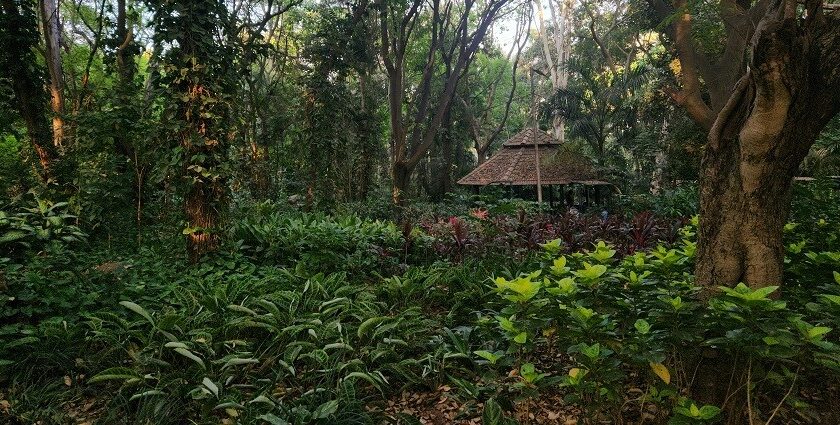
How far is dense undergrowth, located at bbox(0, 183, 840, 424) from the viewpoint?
1.88 m

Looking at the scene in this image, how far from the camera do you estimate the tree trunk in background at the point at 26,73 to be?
657 centimetres

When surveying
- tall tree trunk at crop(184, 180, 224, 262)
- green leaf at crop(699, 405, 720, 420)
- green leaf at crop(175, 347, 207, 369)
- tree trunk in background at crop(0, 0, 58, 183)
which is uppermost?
tree trunk in background at crop(0, 0, 58, 183)

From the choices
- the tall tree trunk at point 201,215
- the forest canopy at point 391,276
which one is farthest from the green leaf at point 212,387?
the tall tree trunk at point 201,215

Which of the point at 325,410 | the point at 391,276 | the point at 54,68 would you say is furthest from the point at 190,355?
the point at 54,68

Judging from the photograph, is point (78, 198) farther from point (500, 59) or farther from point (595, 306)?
point (500, 59)

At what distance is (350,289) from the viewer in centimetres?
442

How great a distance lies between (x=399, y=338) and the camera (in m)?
3.53

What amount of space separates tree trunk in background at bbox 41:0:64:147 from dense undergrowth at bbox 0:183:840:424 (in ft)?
10.1

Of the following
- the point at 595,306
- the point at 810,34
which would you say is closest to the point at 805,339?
the point at 595,306

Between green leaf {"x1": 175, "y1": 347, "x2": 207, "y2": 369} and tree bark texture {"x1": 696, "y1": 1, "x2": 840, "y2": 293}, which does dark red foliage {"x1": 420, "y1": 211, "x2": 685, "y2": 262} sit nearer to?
tree bark texture {"x1": 696, "y1": 1, "x2": 840, "y2": 293}

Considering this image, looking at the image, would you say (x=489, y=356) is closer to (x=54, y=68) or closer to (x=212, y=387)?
(x=212, y=387)

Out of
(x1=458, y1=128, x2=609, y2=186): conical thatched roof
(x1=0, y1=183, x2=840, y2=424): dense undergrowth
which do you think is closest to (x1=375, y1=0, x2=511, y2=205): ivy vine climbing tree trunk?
(x1=458, y1=128, x2=609, y2=186): conical thatched roof

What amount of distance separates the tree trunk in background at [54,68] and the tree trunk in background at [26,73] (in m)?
0.16

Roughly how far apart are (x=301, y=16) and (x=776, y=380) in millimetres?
16518
